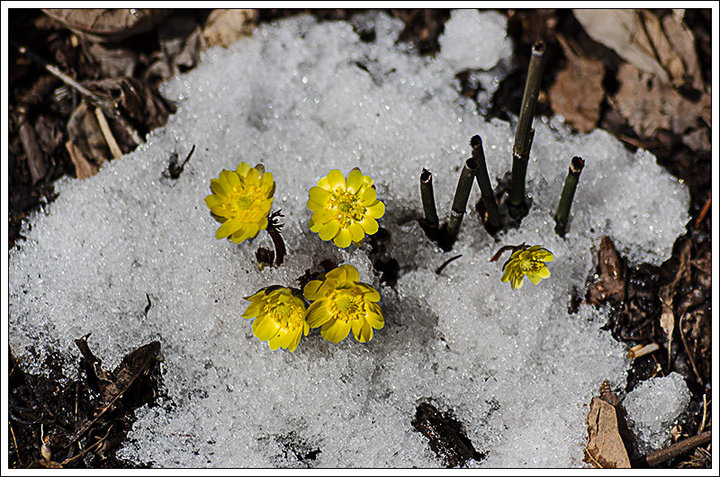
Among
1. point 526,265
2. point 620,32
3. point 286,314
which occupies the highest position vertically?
point 620,32

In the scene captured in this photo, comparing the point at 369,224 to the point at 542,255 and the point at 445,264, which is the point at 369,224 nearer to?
the point at 445,264

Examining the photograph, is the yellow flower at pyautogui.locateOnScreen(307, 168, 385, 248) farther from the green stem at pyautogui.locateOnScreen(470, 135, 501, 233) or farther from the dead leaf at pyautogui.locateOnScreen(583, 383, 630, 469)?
the dead leaf at pyautogui.locateOnScreen(583, 383, 630, 469)

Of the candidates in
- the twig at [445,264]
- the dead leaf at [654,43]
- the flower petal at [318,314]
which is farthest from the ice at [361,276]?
the dead leaf at [654,43]

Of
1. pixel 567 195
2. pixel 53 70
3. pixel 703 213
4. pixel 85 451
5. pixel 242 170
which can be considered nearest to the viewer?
pixel 242 170

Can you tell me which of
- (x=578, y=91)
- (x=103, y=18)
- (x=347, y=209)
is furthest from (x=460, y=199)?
(x=103, y=18)

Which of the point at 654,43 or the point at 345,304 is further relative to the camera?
the point at 654,43

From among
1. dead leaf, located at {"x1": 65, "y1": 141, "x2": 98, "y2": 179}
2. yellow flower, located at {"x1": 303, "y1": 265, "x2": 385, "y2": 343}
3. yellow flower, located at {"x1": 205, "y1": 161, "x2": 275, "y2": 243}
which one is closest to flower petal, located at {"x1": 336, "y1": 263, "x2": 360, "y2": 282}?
yellow flower, located at {"x1": 303, "y1": 265, "x2": 385, "y2": 343}

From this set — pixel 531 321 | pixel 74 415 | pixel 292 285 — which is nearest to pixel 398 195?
pixel 292 285
